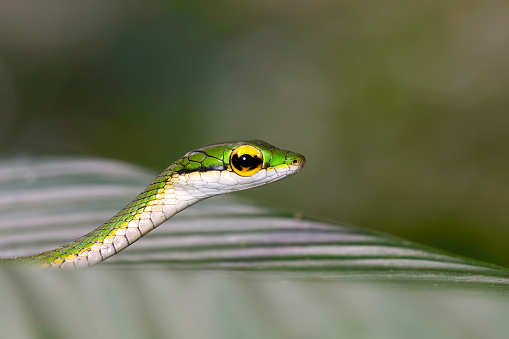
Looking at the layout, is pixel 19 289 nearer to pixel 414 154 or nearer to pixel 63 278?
pixel 63 278

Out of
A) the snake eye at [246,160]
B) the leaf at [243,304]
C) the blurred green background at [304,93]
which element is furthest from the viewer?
the blurred green background at [304,93]

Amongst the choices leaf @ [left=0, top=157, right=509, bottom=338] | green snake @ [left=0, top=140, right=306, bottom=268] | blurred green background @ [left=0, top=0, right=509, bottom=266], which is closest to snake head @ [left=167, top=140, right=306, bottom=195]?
green snake @ [left=0, top=140, right=306, bottom=268]

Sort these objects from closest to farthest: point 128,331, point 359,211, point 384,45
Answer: point 128,331, point 359,211, point 384,45

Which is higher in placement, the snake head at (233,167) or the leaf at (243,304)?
the snake head at (233,167)

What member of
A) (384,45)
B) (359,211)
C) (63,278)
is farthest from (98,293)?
(384,45)

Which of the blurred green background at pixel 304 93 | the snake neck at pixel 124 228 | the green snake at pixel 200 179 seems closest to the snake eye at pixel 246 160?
the green snake at pixel 200 179

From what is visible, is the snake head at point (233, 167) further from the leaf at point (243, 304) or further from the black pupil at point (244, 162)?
the leaf at point (243, 304)

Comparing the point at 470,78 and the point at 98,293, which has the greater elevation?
the point at 470,78

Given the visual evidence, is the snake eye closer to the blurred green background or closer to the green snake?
the green snake
